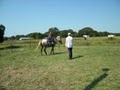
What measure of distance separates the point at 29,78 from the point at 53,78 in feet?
4.77

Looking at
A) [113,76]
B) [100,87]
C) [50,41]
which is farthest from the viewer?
[50,41]

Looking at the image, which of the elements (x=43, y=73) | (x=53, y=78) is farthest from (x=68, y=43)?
(x=53, y=78)

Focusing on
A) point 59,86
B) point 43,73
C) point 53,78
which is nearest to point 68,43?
point 43,73

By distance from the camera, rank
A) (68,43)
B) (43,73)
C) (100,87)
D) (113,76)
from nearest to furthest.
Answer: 1. (100,87)
2. (113,76)
3. (43,73)
4. (68,43)

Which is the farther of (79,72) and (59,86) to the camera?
(79,72)

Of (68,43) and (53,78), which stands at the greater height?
(68,43)

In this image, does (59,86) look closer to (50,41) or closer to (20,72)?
(20,72)

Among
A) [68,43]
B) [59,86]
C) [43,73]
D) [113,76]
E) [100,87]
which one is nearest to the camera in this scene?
[100,87]

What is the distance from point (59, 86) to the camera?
941 centimetres

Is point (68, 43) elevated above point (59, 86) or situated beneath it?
elevated above

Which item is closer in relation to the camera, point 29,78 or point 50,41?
point 29,78

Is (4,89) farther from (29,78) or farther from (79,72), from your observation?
(79,72)

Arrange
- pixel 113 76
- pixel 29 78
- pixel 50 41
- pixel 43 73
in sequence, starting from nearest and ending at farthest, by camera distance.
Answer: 1. pixel 113 76
2. pixel 29 78
3. pixel 43 73
4. pixel 50 41

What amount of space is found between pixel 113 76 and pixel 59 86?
9.58 feet
